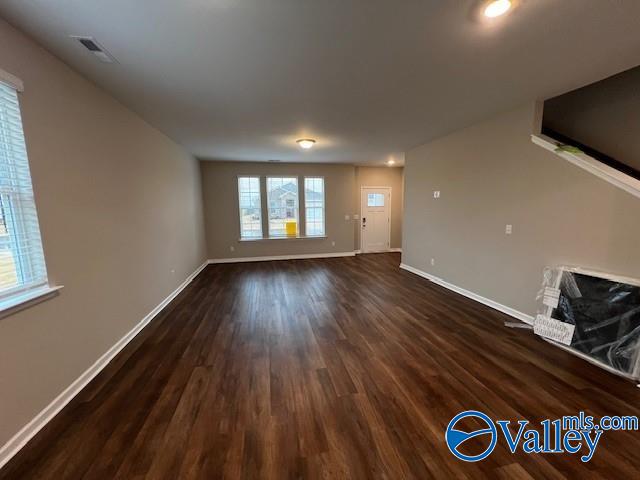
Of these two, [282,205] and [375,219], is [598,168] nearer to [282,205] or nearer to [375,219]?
[375,219]

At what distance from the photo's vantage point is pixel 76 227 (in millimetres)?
2164

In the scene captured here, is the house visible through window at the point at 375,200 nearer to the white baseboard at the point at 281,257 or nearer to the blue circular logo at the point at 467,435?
the white baseboard at the point at 281,257

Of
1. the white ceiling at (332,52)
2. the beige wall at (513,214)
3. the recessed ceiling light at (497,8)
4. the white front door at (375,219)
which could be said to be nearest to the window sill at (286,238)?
the white front door at (375,219)

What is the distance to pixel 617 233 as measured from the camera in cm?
244

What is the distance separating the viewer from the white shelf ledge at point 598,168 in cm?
234

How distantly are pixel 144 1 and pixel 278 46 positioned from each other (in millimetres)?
855

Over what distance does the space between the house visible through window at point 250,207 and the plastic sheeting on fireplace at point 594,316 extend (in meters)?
6.14

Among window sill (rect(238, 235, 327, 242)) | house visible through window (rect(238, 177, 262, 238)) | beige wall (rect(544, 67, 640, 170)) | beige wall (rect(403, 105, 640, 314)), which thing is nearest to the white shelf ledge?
beige wall (rect(403, 105, 640, 314))

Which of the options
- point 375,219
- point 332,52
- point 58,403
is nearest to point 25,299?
point 58,403

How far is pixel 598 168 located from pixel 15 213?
4.83 m

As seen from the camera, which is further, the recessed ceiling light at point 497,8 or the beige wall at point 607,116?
the beige wall at point 607,116

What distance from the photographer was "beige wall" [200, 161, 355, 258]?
269 inches

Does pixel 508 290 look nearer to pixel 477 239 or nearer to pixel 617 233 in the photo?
pixel 477 239

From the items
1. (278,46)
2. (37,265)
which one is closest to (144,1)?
(278,46)
